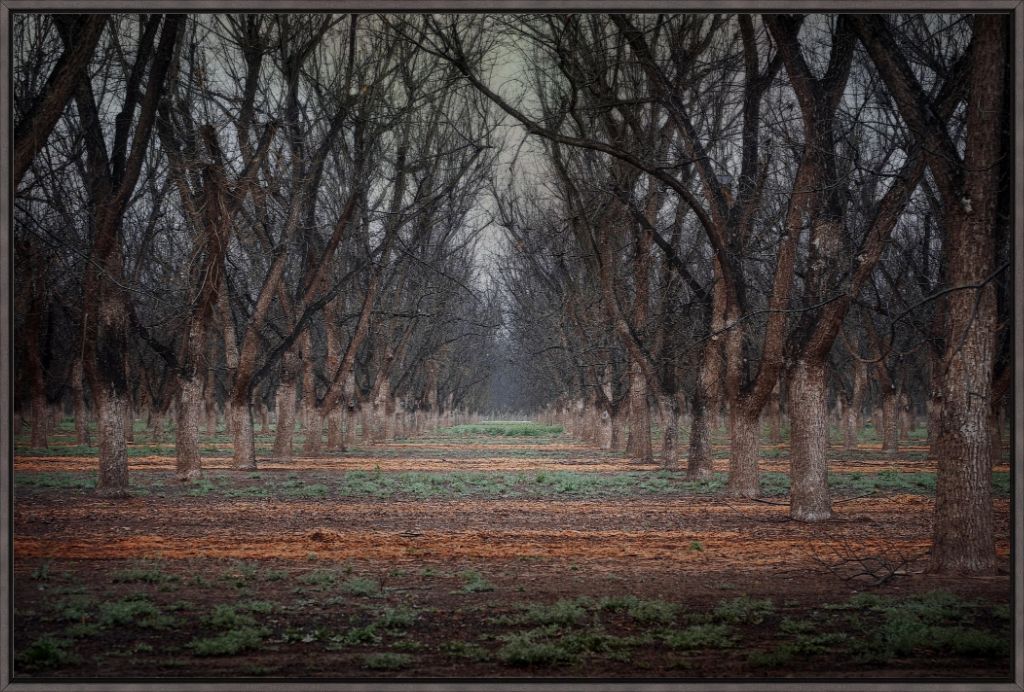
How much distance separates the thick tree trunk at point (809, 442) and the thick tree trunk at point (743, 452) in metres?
1.94

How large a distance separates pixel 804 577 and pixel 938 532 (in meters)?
1.38

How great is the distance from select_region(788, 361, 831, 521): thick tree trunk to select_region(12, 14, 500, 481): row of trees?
642 centimetres

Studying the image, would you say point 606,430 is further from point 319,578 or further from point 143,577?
point 143,577

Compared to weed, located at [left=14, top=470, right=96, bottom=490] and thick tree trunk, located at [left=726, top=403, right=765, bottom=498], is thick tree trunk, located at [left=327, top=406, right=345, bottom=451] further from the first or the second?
thick tree trunk, located at [left=726, top=403, right=765, bottom=498]

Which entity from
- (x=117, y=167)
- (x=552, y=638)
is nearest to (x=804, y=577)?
(x=552, y=638)

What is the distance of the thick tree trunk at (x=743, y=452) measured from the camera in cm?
1616

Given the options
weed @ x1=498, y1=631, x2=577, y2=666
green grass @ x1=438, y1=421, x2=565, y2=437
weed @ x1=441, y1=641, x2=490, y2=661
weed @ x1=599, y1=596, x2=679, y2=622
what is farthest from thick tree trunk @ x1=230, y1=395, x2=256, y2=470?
green grass @ x1=438, y1=421, x2=565, y2=437

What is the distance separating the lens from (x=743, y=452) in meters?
16.8

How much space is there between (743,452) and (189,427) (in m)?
11.1

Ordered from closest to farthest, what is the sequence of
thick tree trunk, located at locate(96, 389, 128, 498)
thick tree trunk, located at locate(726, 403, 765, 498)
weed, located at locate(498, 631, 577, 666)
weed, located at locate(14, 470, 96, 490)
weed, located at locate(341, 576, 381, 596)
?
1. weed, located at locate(498, 631, 577, 666)
2. weed, located at locate(341, 576, 381, 596)
3. thick tree trunk, located at locate(96, 389, 128, 498)
4. thick tree trunk, located at locate(726, 403, 765, 498)
5. weed, located at locate(14, 470, 96, 490)

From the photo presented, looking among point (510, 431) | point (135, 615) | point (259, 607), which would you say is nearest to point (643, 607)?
point (259, 607)

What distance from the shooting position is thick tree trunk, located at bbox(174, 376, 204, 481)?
19016 mm

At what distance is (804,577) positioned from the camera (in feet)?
32.4

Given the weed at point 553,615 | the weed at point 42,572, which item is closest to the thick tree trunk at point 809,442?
the weed at point 553,615
